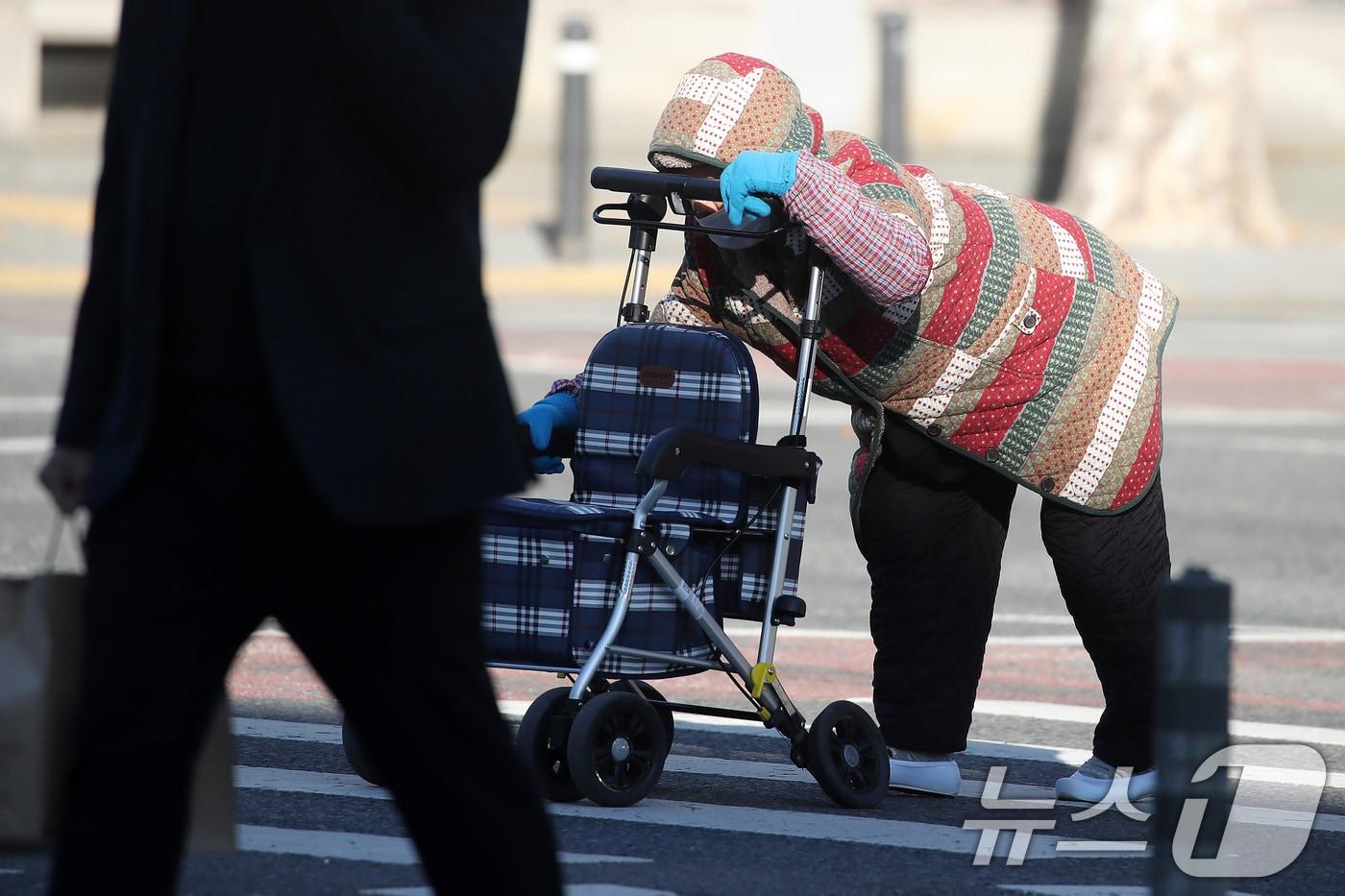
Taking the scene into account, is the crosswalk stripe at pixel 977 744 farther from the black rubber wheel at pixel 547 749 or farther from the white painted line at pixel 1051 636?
the white painted line at pixel 1051 636

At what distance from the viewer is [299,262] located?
2678 mm

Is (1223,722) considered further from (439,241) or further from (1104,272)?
(1104,272)

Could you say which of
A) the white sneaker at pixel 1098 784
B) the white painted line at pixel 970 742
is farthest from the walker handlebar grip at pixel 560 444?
the white sneaker at pixel 1098 784

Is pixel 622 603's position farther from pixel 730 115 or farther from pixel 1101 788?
pixel 1101 788

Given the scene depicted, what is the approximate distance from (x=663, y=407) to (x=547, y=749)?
2.73 feet

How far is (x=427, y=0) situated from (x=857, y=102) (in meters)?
22.8

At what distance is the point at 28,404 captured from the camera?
1255 cm

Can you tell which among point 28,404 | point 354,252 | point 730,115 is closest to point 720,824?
point 730,115

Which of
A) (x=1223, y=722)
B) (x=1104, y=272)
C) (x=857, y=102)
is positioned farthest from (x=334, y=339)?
(x=857, y=102)

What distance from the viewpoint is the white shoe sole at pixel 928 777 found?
520cm

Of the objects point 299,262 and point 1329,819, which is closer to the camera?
point 299,262

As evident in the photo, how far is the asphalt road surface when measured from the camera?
444cm

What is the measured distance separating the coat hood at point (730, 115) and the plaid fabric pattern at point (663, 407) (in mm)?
503

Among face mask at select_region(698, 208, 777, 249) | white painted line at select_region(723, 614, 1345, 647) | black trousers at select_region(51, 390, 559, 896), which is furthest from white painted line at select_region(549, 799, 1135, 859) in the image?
white painted line at select_region(723, 614, 1345, 647)
